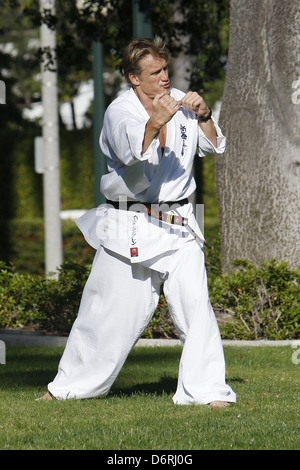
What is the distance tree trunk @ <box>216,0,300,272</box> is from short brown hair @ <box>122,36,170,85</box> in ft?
12.5

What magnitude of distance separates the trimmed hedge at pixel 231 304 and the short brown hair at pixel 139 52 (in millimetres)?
3710

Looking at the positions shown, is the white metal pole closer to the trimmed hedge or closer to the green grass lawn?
the trimmed hedge

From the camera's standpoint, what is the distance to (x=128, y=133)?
4.98 metres

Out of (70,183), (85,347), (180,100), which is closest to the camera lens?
(180,100)

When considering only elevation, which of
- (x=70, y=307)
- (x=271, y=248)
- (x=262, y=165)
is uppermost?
(x=262, y=165)

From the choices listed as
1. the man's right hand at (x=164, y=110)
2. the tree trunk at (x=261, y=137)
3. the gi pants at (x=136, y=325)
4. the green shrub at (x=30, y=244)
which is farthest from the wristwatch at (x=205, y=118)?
the green shrub at (x=30, y=244)

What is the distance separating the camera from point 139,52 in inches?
211

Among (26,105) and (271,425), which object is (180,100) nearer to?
(271,425)

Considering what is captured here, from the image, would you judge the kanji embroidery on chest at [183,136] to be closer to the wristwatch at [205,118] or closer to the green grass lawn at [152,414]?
the wristwatch at [205,118]

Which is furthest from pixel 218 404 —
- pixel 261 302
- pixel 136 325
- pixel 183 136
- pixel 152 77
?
pixel 261 302

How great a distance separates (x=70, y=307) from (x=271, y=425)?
4866mm

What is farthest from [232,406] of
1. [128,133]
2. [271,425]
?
[128,133]

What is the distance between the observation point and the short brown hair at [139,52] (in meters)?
5.37

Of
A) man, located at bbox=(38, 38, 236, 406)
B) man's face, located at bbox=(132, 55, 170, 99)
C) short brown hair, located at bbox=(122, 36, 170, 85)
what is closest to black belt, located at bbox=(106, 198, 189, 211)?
man, located at bbox=(38, 38, 236, 406)
